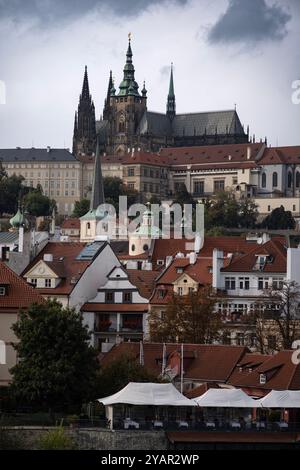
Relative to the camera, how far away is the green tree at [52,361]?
5053cm

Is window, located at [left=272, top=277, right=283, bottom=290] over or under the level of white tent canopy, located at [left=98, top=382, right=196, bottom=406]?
over

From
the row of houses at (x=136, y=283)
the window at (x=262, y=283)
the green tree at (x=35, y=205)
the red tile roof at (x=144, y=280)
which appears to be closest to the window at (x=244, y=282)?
the row of houses at (x=136, y=283)

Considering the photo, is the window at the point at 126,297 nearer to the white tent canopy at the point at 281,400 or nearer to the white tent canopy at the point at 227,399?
the white tent canopy at the point at 227,399

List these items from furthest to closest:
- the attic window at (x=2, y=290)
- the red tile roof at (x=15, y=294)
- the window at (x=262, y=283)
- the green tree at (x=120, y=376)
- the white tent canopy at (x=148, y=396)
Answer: the window at (x=262, y=283) → the attic window at (x=2, y=290) → the red tile roof at (x=15, y=294) → the green tree at (x=120, y=376) → the white tent canopy at (x=148, y=396)

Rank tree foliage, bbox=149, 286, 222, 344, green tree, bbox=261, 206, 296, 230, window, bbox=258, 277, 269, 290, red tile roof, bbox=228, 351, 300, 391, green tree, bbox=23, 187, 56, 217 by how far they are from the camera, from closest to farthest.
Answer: red tile roof, bbox=228, 351, 300, 391 → tree foliage, bbox=149, 286, 222, 344 → window, bbox=258, 277, 269, 290 → green tree, bbox=261, 206, 296, 230 → green tree, bbox=23, 187, 56, 217

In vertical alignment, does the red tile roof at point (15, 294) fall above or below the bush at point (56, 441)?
above

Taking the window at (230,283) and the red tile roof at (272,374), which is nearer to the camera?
the red tile roof at (272,374)

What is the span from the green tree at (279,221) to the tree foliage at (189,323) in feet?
416

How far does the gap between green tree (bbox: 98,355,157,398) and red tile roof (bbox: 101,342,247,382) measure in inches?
81.5

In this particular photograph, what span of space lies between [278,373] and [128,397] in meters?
6.49

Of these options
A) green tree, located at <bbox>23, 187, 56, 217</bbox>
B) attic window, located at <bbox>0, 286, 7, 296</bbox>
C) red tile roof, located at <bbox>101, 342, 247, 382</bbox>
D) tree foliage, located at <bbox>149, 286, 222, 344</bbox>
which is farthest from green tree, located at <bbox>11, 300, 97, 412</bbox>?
green tree, located at <bbox>23, 187, 56, 217</bbox>

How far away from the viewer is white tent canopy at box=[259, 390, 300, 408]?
4800 centimetres

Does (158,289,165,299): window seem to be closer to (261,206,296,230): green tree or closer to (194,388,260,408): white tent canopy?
(194,388,260,408): white tent canopy
